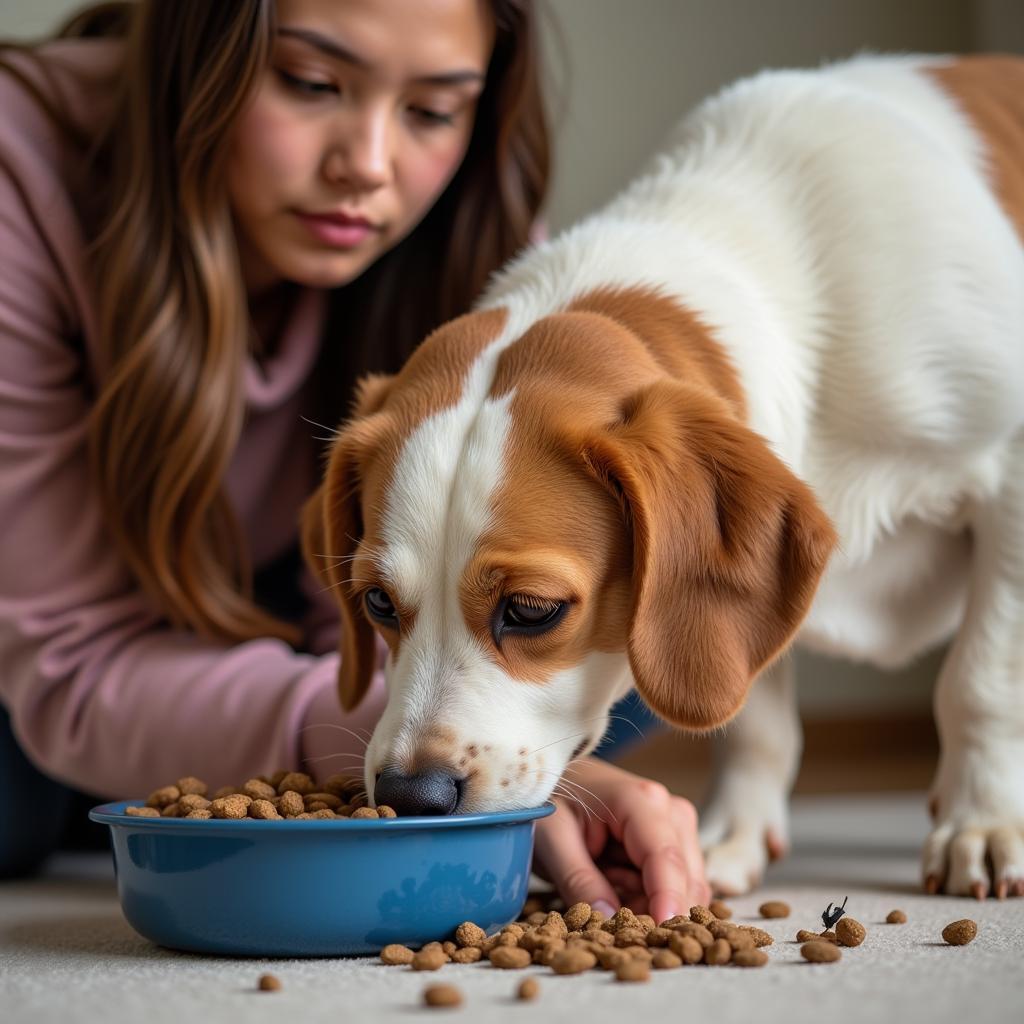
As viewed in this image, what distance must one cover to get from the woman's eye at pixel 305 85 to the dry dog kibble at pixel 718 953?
4.08 feet

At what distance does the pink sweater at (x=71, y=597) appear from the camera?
1971mm

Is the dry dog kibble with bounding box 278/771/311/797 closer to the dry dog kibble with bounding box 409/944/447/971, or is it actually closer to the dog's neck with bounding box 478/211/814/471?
the dry dog kibble with bounding box 409/944/447/971

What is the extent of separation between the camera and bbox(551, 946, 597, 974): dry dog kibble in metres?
1.27

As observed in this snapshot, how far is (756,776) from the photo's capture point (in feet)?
6.91

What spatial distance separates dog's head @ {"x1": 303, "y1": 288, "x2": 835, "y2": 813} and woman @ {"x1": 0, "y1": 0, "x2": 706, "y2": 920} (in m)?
0.39

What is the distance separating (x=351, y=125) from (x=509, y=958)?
1.15 metres

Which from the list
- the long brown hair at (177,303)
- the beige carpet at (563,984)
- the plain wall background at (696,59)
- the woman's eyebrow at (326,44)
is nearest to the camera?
the beige carpet at (563,984)

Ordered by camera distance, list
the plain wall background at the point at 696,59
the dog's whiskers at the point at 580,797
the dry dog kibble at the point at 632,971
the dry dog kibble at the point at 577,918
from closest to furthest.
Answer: the dry dog kibble at the point at 632,971
the dry dog kibble at the point at 577,918
the dog's whiskers at the point at 580,797
the plain wall background at the point at 696,59

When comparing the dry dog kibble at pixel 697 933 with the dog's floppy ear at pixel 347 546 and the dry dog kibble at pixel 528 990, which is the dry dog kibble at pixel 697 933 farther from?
the dog's floppy ear at pixel 347 546

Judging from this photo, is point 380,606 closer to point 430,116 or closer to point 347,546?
point 347,546

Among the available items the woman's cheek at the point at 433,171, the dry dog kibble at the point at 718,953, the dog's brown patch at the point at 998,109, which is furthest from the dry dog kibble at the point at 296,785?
the dog's brown patch at the point at 998,109

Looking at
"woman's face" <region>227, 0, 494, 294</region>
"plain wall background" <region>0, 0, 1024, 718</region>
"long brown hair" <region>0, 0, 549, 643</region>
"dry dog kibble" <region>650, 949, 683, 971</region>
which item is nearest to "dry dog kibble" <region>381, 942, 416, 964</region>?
"dry dog kibble" <region>650, 949, 683, 971</region>

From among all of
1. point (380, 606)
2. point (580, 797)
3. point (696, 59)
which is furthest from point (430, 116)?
point (696, 59)

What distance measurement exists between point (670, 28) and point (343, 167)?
2.63 metres
